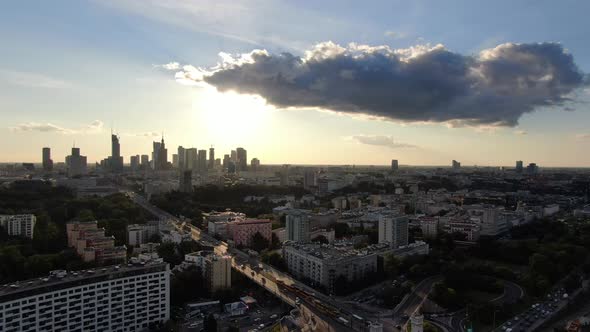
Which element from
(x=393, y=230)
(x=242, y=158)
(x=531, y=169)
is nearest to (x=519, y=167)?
(x=531, y=169)

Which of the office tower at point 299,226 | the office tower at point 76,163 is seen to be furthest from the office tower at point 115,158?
the office tower at point 299,226

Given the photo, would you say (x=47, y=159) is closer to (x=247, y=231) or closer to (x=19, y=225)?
(x=19, y=225)

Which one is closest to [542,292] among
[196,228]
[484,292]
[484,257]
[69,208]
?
[484,292]

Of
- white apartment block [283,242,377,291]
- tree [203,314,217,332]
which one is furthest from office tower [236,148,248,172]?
tree [203,314,217,332]

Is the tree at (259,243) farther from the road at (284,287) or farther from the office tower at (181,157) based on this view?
the office tower at (181,157)

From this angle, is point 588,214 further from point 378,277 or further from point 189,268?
point 189,268

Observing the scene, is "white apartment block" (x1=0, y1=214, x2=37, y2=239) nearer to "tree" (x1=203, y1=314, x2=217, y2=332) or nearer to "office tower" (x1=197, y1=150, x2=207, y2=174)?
"tree" (x1=203, y1=314, x2=217, y2=332)
